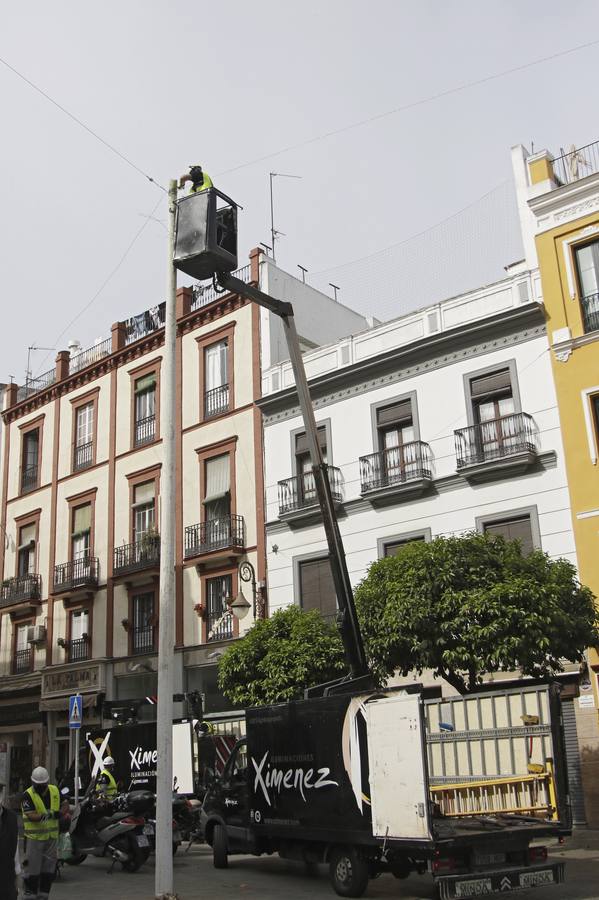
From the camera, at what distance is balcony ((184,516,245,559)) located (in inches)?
1034

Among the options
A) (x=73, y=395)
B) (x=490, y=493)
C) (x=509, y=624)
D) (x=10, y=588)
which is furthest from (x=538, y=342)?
(x=10, y=588)

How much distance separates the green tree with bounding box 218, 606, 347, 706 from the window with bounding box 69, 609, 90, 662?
12064 millimetres

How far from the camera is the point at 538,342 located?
21219 mm

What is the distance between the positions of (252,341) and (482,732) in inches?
688

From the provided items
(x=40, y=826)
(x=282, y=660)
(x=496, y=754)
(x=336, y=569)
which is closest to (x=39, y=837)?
(x=40, y=826)

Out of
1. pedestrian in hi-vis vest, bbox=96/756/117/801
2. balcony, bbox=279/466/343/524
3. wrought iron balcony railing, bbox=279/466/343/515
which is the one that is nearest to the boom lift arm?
pedestrian in hi-vis vest, bbox=96/756/117/801

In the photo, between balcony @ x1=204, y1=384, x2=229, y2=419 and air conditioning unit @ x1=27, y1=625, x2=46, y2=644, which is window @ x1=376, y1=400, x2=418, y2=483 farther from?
air conditioning unit @ x1=27, y1=625, x2=46, y2=644

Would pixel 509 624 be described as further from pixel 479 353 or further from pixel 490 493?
pixel 479 353

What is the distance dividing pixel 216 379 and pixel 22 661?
43.7 ft

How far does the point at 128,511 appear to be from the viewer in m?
31.0

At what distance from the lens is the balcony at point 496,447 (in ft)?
67.3

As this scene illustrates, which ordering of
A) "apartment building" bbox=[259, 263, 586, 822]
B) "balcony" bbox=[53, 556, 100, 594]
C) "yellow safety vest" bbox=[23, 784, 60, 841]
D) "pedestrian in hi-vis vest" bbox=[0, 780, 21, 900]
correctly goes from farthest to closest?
"balcony" bbox=[53, 556, 100, 594] → "apartment building" bbox=[259, 263, 586, 822] → "yellow safety vest" bbox=[23, 784, 60, 841] → "pedestrian in hi-vis vest" bbox=[0, 780, 21, 900]

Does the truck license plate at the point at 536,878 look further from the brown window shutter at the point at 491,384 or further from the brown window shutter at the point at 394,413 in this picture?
the brown window shutter at the point at 394,413

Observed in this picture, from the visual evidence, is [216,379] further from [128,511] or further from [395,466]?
[395,466]
